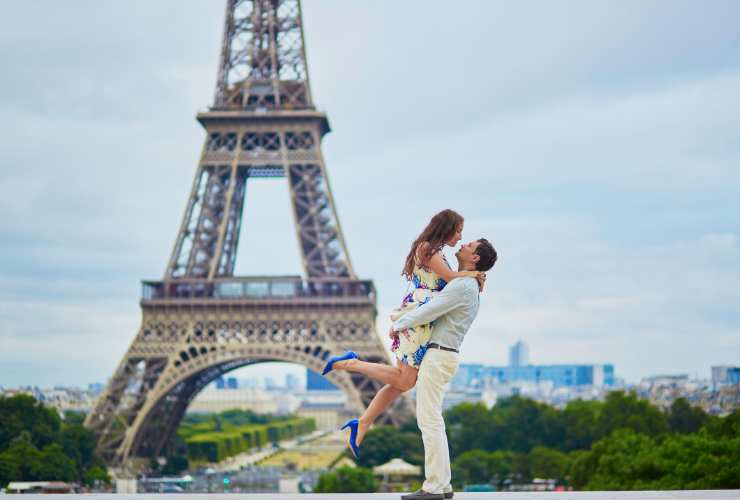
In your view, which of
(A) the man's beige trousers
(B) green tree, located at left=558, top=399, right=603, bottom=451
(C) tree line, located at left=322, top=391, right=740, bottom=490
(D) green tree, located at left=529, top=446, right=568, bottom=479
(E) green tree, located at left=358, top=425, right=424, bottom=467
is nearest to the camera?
(A) the man's beige trousers

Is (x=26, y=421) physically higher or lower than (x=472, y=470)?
higher

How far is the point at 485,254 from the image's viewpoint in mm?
8156

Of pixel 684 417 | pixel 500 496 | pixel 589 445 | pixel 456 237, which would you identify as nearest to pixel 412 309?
pixel 456 237

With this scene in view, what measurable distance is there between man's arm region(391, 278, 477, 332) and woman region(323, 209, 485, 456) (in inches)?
4.0

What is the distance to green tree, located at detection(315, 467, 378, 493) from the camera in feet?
140

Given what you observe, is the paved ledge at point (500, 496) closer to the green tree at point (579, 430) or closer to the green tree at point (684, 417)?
the green tree at point (684, 417)

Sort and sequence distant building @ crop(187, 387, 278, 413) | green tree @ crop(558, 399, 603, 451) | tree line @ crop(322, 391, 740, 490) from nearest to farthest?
tree line @ crop(322, 391, 740, 490)
green tree @ crop(558, 399, 603, 451)
distant building @ crop(187, 387, 278, 413)

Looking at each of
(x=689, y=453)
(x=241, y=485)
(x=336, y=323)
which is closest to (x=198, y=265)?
(x=336, y=323)

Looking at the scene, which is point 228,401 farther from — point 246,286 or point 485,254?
point 485,254

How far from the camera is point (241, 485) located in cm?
4950

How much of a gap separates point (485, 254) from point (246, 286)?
109 ft

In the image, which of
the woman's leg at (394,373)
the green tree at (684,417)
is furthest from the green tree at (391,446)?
the woman's leg at (394,373)

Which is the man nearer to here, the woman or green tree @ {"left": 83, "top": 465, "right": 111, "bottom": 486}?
the woman

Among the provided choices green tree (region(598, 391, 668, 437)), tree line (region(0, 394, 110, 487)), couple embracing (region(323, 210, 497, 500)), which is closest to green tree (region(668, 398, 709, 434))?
green tree (region(598, 391, 668, 437))
